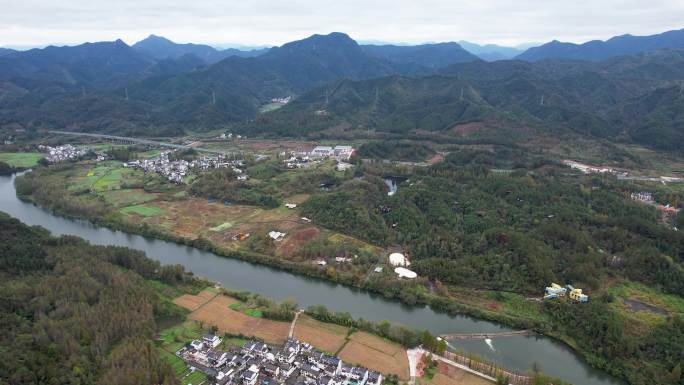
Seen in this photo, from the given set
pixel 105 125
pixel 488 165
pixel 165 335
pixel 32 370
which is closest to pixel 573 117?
pixel 488 165

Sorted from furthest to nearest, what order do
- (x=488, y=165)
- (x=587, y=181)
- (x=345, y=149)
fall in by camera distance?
(x=345, y=149)
(x=488, y=165)
(x=587, y=181)

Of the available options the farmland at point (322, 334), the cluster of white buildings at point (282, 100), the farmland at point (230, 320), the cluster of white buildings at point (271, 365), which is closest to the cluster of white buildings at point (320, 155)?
the farmland at point (230, 320)

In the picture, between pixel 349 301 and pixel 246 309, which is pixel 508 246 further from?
pixel 246 309

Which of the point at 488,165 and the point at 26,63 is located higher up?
the point at 26,63

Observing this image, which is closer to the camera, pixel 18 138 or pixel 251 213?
pixel 251 213

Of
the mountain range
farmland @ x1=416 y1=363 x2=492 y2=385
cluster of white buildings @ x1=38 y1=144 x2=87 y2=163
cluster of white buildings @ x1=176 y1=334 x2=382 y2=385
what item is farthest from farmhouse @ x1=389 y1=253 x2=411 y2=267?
cluster of white buildings @ x1=38 y1=144 x2=87 y2=163

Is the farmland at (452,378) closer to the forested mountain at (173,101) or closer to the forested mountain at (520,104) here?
the forested mountain at (520,104)

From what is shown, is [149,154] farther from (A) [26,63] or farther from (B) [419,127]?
(A) [26,63]
